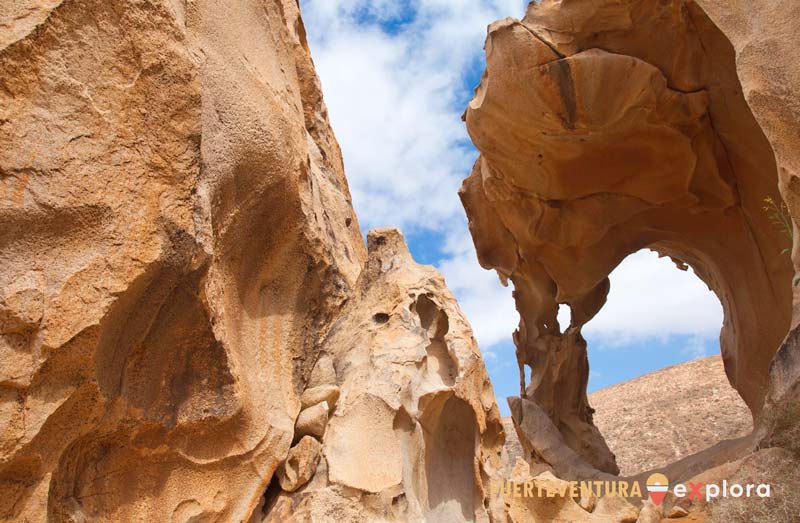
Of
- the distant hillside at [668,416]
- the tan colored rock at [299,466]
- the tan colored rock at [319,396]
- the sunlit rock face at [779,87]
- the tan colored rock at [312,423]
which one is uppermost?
the distant hillside at [668,416]

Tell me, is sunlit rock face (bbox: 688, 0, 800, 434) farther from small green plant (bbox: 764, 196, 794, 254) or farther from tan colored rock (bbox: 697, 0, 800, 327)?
small green plant (bbox: 764, 196, 794, 254)

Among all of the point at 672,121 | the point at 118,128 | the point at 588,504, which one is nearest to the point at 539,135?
the point at 672,121

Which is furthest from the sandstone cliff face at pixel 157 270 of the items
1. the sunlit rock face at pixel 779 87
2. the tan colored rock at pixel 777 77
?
the tan colored rock at pixel 777 77

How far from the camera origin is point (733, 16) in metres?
4.45

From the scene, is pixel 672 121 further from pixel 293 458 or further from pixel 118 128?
pixel 118 128

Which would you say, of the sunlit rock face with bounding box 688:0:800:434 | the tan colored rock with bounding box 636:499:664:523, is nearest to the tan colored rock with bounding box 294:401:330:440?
the sunlit rock face with bounding box 688:0:800:434

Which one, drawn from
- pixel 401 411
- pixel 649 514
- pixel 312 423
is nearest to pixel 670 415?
pixel 649 514

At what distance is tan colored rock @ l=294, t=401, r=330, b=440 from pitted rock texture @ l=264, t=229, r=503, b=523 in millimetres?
50

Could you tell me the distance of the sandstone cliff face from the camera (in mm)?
2697

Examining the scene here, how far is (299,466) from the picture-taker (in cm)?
384

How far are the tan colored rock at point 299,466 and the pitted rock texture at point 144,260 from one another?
12 centimetres

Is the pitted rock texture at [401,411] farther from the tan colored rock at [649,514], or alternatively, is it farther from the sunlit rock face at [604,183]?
the sunlit rock face at [604,183]

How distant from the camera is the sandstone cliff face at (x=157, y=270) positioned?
2.70 meters

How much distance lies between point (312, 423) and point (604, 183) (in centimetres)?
527
